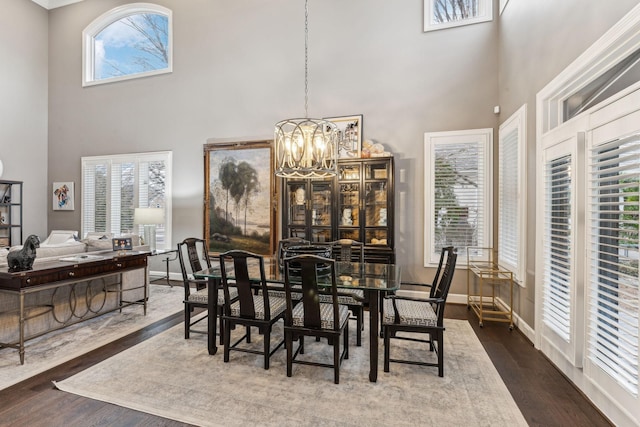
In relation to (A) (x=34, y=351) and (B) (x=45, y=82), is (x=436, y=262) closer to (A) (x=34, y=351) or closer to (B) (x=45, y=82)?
(A) (x=34, y=351)

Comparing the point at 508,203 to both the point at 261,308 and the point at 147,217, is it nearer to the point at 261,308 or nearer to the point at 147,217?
the point at 261,308

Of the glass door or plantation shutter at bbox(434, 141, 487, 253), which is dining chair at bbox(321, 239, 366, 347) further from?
plantation shutter at bbox(434, 141, 487, 253)

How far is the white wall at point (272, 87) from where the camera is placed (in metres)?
4.87

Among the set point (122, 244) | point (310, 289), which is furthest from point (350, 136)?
point (122, 244)

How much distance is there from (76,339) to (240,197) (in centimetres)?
310

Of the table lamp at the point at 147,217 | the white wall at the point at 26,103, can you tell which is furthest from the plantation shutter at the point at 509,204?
the white wall at the point at 26,103

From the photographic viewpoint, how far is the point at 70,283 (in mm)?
3262

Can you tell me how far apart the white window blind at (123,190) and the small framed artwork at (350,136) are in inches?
132

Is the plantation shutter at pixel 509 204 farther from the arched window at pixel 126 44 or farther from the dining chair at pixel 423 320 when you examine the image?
the arched window at pixel 126 44

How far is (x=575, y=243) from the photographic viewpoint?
2.50m

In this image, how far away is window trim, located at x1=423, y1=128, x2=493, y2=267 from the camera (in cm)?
466

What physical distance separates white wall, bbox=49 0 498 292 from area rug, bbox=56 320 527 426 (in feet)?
8.38

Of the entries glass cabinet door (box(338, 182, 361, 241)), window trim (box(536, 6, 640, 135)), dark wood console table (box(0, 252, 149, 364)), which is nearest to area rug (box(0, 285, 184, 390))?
dark wood console table (box(0, 252, 149, 364))

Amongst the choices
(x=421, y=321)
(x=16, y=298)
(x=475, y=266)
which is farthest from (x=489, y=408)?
(x=16, y=298)
